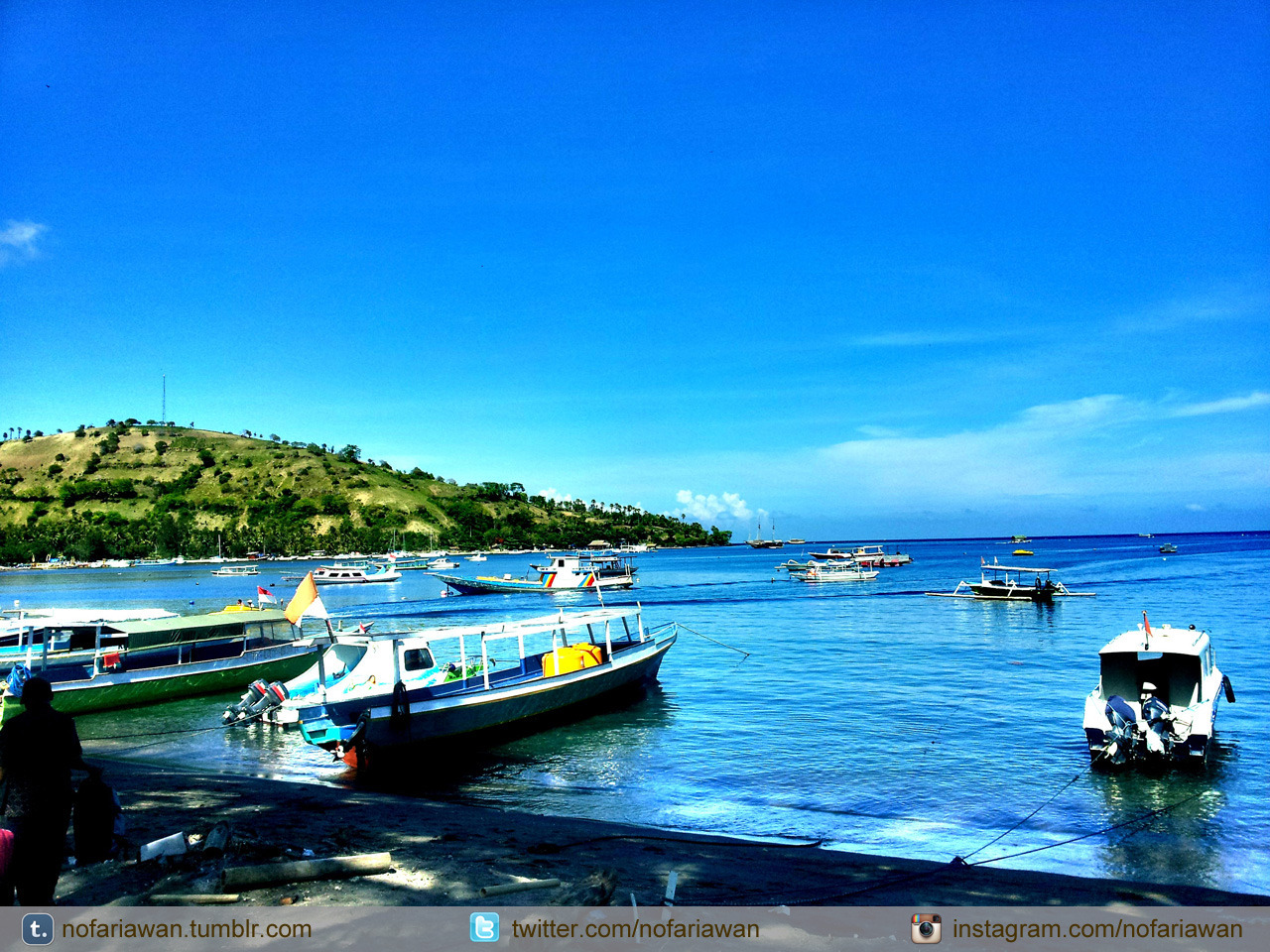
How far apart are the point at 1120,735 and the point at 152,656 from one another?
30.0 metres

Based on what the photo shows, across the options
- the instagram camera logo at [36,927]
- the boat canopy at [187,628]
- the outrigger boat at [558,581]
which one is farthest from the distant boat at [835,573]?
the instagram camera logo at [36,927]

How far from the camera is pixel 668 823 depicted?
1484 centimetres

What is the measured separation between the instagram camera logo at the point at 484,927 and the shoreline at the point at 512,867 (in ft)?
5.32

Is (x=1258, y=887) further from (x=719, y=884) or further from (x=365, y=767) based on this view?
(x=365, y=767)

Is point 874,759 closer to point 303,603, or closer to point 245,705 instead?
point 303,603

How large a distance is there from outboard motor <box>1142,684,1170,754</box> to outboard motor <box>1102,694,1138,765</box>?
11.3 inches

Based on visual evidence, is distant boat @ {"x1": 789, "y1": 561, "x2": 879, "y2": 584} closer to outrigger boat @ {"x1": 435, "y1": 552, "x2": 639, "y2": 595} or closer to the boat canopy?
outrigger boat @ {"x1": 435, "y1": 552, "x2": 639, "y2": 595}

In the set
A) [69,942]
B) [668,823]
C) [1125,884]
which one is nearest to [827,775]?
[668,823]

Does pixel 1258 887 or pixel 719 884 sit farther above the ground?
pixel 719 884

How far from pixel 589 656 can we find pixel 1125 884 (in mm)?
16477

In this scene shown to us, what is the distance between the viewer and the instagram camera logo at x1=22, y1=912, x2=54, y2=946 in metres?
6.13

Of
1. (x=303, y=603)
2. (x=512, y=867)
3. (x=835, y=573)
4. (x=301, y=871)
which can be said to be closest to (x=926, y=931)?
(x=512, y=867)

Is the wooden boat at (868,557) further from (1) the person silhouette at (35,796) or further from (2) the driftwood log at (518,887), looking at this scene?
(1) the person silhouette at (35,796)

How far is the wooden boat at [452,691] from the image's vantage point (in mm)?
18047
